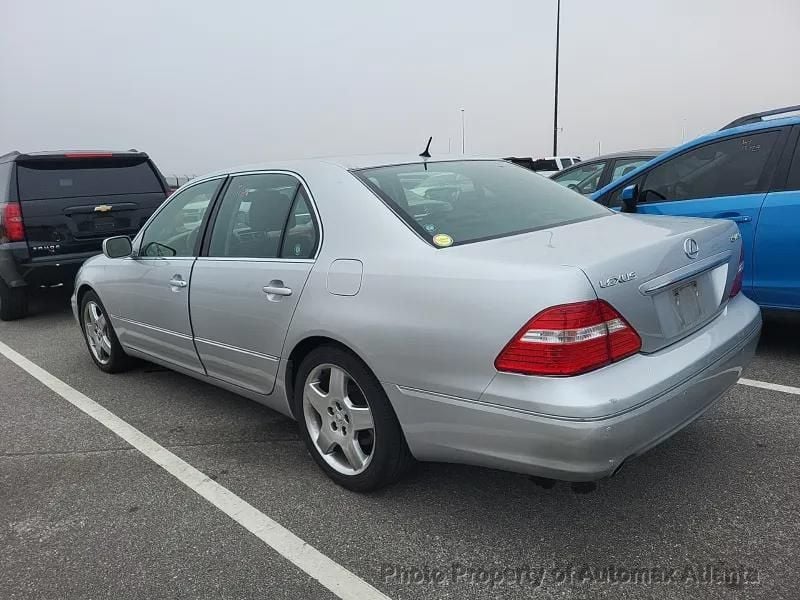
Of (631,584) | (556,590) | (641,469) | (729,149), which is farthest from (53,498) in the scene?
(729,149)

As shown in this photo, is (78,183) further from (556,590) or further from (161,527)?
(556,590)

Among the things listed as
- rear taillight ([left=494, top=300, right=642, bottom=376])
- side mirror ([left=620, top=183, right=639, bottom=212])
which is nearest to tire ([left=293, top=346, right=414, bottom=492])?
rear taillight ([left=494, top=300, right=642, bottom=376])

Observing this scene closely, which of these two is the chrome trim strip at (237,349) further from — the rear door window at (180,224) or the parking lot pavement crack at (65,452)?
the parking lot pavement crack at (65,452)

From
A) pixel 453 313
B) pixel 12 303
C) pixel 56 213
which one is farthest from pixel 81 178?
pixel 453 313

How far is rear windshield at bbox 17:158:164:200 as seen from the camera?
667cm

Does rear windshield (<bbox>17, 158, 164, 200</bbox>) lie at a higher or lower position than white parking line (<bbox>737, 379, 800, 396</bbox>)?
higher

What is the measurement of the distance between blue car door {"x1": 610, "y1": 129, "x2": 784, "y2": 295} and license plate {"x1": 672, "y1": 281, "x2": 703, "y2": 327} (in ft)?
6.69

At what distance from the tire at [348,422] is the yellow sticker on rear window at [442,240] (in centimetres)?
58

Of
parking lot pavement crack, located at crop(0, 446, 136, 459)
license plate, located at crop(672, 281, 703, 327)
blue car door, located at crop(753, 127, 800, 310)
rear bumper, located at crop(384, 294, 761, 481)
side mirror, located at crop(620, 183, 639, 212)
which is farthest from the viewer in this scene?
side mirror, located at crop(620, 183, 639, 212)

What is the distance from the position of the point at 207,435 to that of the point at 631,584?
240 cm

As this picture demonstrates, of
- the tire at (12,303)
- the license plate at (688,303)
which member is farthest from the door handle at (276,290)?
the tire at (12,303)

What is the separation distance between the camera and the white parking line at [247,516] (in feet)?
7.54

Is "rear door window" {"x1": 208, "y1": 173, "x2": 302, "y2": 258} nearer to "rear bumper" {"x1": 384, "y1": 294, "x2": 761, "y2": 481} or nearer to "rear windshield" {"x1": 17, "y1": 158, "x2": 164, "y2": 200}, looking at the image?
"rear bumper" {"x1": 384, "y1": 294, "x2": 761, "y2": 481}

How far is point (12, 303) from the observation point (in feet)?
22.8
